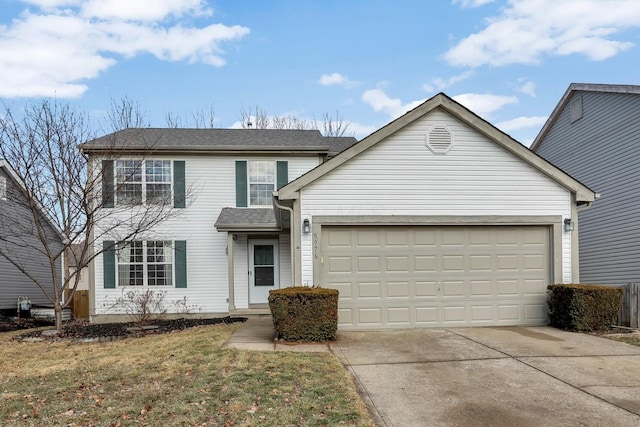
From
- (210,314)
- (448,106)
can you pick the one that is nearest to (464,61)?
(448,106)

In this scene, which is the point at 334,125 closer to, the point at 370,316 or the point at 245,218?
the point at 245,218

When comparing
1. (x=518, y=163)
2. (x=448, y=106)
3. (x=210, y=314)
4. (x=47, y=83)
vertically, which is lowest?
(x=210, y=314)

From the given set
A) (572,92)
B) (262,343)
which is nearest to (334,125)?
(572,92)

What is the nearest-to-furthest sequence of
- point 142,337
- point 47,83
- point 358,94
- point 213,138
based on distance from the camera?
1. point 142,337
2. point 47,83
3. point 213,138
4. point 358,94

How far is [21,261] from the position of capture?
18219mm

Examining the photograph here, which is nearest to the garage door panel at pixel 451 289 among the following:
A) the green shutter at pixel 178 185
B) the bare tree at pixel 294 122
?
the green shutter at pixel 178 185

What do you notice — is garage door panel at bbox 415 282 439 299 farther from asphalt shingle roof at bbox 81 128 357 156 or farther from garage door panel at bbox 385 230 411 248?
asphalt shingle roof at bbox 81 128 357 156

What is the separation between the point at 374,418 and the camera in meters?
4.61

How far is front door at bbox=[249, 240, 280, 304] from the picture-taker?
14562mm

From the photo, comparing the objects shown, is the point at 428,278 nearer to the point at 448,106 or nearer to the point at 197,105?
the point at 448,106

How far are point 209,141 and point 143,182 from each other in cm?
236

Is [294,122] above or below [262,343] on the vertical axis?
above

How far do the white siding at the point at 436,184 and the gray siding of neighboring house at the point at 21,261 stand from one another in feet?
38.6

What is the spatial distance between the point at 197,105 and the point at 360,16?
58.5 ft
